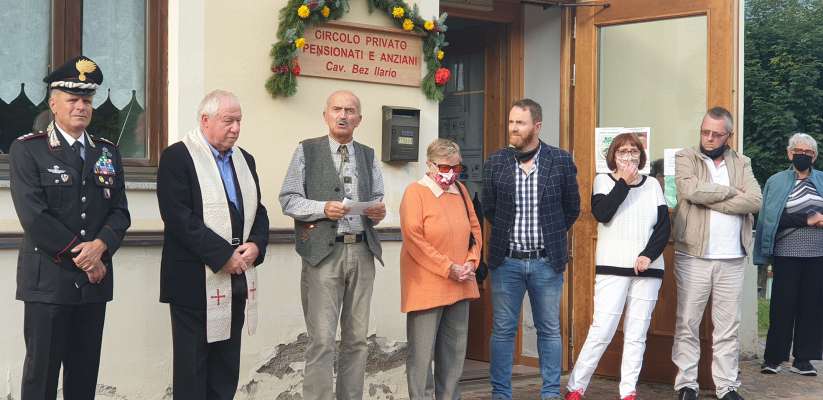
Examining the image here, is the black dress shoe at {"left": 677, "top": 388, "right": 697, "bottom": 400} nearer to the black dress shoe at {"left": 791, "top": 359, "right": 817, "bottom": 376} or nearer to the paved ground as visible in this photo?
the paved ground

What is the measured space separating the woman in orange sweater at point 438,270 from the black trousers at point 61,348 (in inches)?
74.1

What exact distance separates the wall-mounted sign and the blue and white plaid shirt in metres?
1.08

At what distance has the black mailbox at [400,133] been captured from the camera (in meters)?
7.24

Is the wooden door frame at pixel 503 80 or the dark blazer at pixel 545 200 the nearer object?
the dark blazer at pixel 545 200

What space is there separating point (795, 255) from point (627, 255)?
108 inches

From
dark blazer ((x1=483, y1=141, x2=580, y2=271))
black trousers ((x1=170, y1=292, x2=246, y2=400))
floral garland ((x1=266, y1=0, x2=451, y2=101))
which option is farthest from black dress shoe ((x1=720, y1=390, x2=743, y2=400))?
black trousers ((x1=170, y1=292, x2=246, y2=400))

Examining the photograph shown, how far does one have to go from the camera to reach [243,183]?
5.74 m

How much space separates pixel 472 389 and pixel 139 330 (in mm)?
2768

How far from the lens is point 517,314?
22.9 feet

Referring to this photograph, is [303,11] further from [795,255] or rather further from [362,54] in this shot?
[795,255]

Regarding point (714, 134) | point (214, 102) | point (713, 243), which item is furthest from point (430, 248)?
point (714, 134)

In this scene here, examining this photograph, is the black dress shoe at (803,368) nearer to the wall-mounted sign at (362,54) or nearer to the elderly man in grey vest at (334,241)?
the wall-mounted sign at (362,54)

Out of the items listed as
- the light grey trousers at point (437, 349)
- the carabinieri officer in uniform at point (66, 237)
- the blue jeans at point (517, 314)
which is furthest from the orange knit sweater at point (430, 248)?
the carabinieri officer in uniform at point (66, 237)

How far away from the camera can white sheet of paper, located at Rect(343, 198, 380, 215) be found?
233 inches
